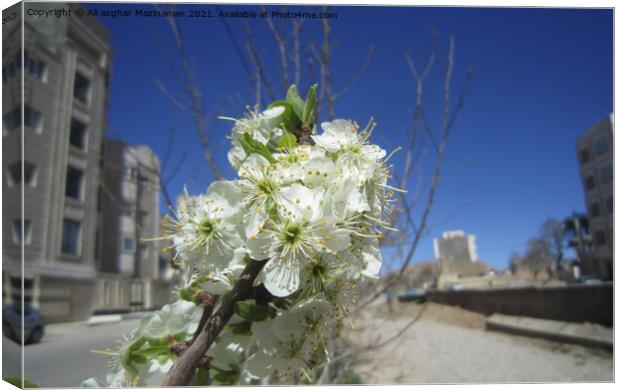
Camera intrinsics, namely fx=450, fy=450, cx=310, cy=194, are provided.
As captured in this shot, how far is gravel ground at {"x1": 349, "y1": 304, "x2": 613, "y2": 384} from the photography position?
5.45 meters

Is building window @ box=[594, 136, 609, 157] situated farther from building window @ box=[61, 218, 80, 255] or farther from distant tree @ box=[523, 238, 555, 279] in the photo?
building window @ box=[61, 218, 80, 255]

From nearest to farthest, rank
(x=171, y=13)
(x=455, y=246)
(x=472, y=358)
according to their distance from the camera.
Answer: (x=171, y=13), (x=455, y=246), (x=472, y=358)

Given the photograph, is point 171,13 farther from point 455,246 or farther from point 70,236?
point 70,236

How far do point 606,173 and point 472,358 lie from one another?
688 cm

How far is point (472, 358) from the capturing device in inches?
328

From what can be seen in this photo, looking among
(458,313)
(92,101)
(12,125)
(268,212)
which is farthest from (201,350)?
(458,313)

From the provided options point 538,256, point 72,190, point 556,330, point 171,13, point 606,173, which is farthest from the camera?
point 556,330

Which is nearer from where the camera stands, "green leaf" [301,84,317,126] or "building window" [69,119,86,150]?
"green leaf" [301,84,317,126]

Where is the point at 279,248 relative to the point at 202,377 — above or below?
above

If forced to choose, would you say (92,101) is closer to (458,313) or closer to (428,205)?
(428,205)

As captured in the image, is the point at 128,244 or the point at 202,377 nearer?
the point at 202,377

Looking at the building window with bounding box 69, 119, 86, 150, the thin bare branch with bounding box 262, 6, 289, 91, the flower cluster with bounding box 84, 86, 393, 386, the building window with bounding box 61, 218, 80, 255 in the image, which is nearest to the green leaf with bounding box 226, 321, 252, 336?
the flower cluster with bounding box 84, 86, 393, 386

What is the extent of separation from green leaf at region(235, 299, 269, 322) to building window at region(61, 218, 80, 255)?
6.08 m

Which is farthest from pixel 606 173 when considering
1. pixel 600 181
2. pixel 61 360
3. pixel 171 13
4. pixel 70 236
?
pixel 70 236
